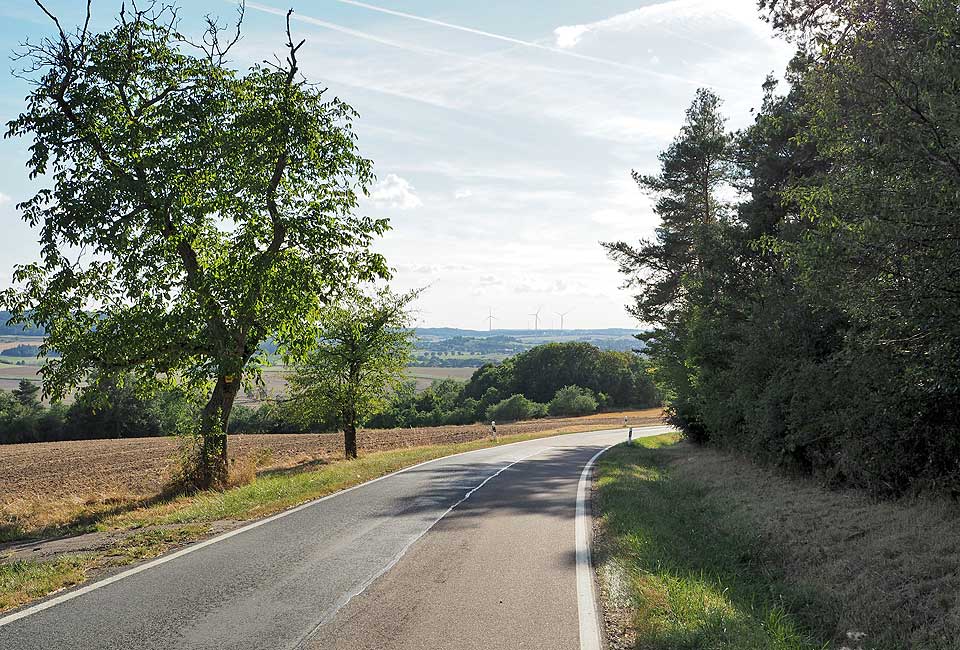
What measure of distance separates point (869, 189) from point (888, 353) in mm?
2537

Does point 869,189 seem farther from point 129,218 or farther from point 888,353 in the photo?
point 129,218

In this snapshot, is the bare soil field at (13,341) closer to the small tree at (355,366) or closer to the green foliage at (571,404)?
the green foliage at (571,404)

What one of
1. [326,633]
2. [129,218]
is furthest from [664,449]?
[326,633]

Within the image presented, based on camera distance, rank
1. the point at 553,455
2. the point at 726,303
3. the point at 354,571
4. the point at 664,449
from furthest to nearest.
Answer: the point at 664,449 → the point at 553,455 → the point at 726,303 → the point at 354,571

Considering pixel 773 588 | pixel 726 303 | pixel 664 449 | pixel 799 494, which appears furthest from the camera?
pixel 664 449

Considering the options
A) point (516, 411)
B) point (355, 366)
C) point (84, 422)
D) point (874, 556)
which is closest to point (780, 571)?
point (874, 556)

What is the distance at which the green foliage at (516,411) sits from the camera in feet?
229

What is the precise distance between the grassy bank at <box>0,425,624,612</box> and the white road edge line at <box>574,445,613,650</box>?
5202mm

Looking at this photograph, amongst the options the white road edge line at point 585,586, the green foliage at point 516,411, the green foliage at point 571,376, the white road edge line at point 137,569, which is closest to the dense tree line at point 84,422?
the green foliage at point 516,411

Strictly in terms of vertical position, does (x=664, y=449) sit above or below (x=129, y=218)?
below

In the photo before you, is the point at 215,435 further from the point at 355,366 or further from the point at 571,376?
the point at 571,376

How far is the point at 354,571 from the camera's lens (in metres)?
7.89

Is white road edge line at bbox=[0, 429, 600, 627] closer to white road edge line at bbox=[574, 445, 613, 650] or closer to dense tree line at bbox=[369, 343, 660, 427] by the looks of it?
white road edge line at bbox=[574, 445, 613, 650]

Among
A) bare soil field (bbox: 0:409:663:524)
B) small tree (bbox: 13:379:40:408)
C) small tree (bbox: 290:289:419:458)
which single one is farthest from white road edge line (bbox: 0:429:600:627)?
small tree (bbox: 13:379:40:408)
